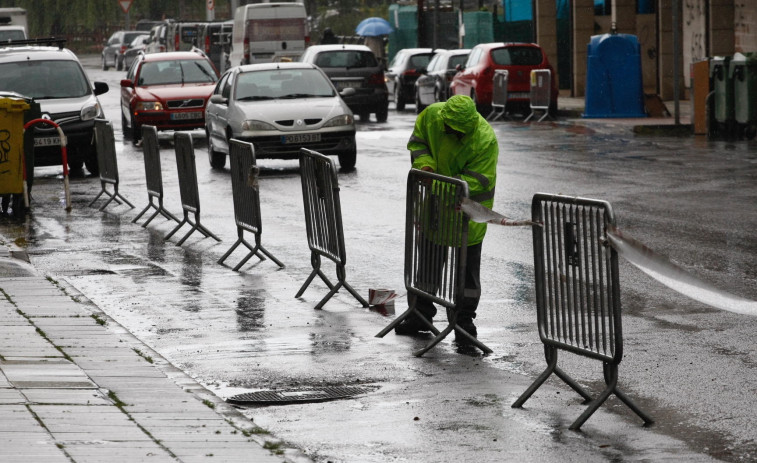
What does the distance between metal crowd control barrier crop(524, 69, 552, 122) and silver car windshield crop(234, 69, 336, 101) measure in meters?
9.58

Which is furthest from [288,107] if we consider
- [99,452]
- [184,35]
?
[184,35]

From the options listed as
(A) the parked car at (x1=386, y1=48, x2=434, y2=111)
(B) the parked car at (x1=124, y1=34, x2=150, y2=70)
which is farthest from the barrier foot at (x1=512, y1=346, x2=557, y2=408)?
(B) the parked car at (x1=124, y1=34, x2=150, y2=70)

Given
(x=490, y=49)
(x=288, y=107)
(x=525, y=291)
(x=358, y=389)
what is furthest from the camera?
(x=490, y=49)

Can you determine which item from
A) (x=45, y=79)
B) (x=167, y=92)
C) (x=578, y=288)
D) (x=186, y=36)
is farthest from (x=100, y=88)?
(x=186, y=36)

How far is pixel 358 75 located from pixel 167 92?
706 centimetres

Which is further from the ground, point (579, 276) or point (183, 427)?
point (579, 276)

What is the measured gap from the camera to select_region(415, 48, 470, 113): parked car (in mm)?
34906

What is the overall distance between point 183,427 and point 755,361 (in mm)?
3291

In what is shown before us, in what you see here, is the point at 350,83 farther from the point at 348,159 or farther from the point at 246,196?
the point at 246,196

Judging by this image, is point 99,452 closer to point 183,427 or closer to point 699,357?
point 183,427

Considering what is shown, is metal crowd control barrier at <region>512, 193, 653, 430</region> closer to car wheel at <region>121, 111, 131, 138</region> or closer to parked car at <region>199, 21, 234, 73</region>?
car wheel at <region>121, 111, 131, 138</region>

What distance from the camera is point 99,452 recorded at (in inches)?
225

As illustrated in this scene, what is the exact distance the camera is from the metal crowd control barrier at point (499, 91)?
102 feet

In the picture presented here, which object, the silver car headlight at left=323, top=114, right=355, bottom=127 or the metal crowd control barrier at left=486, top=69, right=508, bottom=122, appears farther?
the metal crowd control barrier at left=486, top=69, right=508, bottom=122
